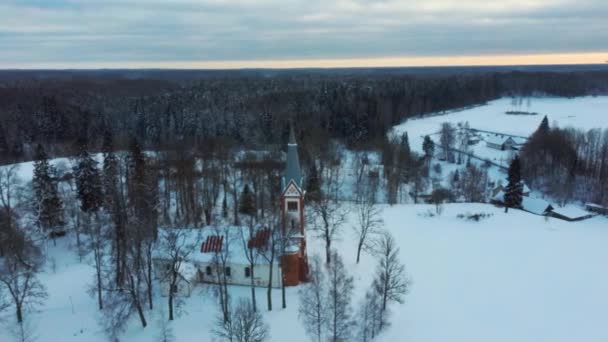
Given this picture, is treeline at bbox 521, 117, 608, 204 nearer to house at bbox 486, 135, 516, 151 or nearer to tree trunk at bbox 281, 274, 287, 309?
house at bbox 486, 135, 516, 151

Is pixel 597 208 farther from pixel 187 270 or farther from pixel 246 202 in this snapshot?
pixel 187 270

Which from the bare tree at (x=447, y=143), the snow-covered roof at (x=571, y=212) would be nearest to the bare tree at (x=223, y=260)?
the snow-covered roof at (x=571, y=212)

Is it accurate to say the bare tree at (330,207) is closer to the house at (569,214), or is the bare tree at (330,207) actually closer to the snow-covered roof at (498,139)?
the house at (569,214)

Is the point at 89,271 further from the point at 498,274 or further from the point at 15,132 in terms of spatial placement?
the point at 15,132

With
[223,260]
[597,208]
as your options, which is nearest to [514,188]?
[597,208]

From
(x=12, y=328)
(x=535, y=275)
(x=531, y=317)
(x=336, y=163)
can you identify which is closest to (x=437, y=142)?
(x=336, y=163)

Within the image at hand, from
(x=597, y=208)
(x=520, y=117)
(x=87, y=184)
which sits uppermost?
(x=520, y=117)

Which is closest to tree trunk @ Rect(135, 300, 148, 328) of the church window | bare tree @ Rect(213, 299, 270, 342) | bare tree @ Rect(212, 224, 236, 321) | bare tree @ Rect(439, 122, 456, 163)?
bare tree @ Rect(213, 299, 270, 342)
